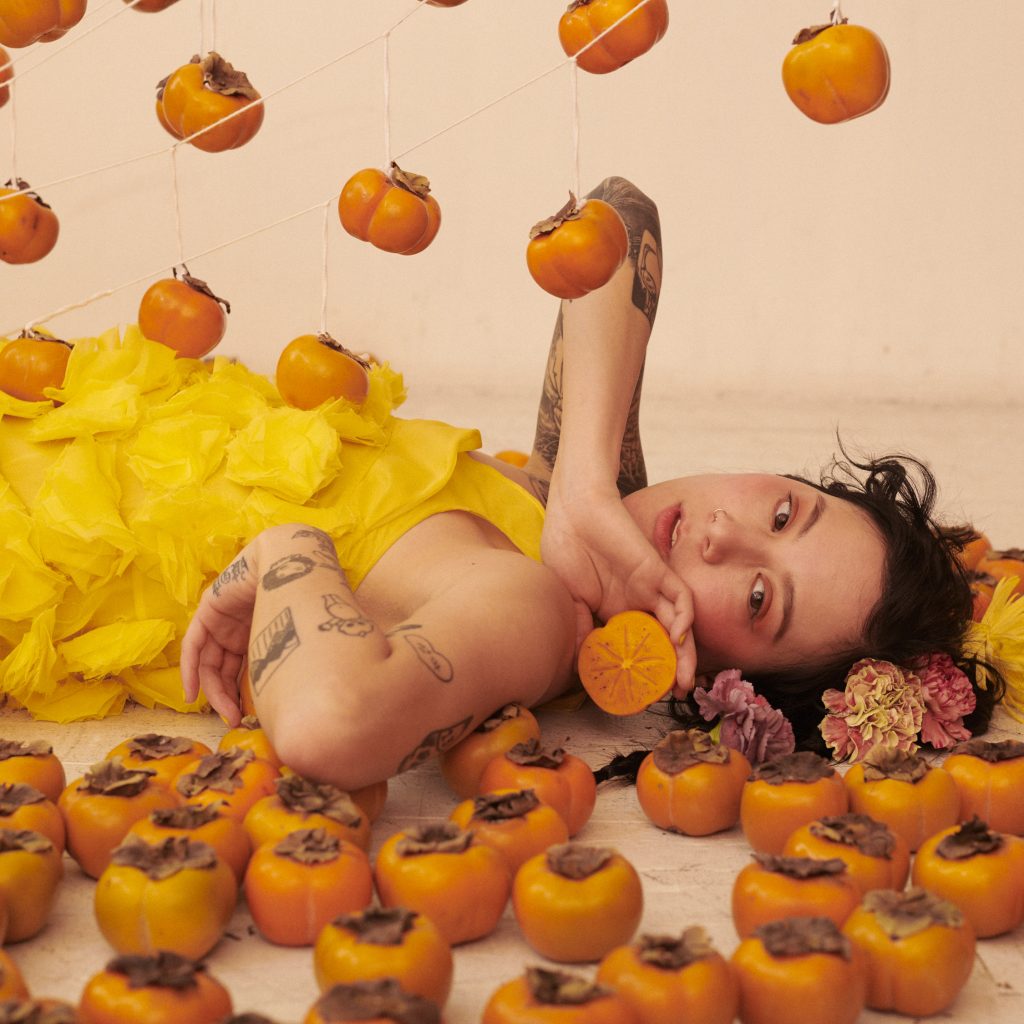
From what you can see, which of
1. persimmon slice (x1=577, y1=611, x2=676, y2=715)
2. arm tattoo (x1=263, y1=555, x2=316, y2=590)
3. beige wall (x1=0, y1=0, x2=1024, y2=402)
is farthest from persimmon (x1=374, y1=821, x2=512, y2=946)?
beige wall (x1=0, y1=0, x2=1024, y2=402)

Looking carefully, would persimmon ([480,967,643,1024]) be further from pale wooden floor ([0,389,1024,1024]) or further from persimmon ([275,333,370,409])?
persimmon ([275,333,370,409])

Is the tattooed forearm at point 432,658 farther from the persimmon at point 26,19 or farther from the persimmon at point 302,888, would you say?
the persimmon at point 26,19

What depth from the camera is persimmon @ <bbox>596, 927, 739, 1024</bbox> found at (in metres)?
0.95

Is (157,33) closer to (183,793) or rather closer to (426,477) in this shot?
(426,477)

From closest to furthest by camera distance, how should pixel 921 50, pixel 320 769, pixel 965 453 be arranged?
pixel 320 769 < pixel 965 453 < pixel 921 50

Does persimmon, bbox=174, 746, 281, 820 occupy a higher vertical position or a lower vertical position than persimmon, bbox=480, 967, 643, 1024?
lower

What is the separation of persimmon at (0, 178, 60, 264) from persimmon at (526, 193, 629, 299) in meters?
0.52

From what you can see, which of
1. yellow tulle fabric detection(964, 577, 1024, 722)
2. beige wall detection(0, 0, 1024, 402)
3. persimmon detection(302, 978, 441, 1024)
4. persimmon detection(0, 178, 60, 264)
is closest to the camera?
persimmon detection(302, 978, 441, 1024)

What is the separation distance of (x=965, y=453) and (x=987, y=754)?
232 cm

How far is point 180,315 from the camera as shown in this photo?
1.49 m

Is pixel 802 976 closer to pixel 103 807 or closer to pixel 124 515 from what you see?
pixel 103 807

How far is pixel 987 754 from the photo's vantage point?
1405 millimetres

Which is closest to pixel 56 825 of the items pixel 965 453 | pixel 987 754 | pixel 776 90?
pixel 987 754

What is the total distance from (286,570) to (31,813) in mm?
371
